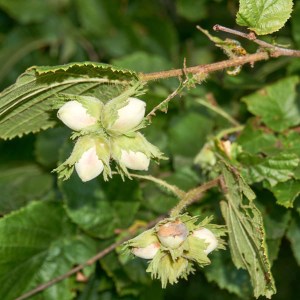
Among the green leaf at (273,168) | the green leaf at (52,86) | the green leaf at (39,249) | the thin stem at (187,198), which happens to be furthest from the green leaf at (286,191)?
the green leaf at (39,249)

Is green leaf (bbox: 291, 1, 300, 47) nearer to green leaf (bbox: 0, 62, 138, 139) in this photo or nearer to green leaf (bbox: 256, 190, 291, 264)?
green leaf (bbox: 256, 190, 291, 264)

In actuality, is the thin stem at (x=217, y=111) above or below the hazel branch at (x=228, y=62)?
below

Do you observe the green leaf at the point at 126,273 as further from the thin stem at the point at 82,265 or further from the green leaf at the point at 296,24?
the green leaf at the point at 296,24

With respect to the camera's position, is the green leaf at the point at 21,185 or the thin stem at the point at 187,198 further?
the green leaf at the point at 21,185

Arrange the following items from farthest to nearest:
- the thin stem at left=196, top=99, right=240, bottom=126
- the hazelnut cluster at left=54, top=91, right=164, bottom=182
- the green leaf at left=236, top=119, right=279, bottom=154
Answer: the thin stem at left=196, top=99, right=240, bottom=126
the green leaf at left=236, top=119, right=279, bottom=154
the hazelnut cluster at left=54, top=91, right=164, bottom=182

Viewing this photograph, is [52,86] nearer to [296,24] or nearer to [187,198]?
[187,198]

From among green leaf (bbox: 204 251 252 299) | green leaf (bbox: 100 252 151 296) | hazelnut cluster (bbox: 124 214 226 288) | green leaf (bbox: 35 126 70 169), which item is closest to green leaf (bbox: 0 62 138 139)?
hazelnut cluster (bbox: 124 214 226 288)

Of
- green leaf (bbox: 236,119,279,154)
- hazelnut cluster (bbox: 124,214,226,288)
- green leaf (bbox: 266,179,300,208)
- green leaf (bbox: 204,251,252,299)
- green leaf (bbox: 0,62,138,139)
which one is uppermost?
green leaf (bbox: 0,62,138,139)

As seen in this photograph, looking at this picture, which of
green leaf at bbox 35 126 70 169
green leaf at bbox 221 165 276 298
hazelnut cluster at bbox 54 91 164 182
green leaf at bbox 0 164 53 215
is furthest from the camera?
green leaf at bbox 35 126 70 169
